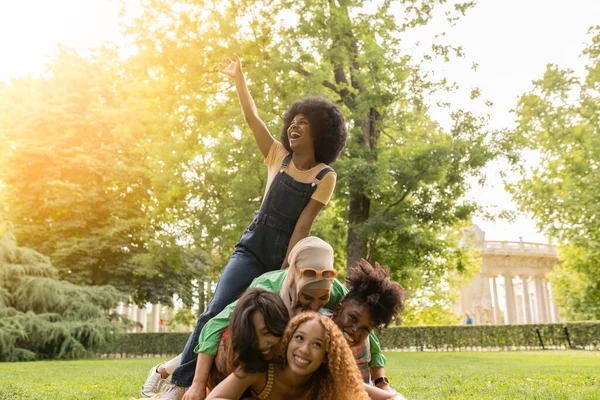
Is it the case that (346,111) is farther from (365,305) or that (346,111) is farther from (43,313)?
(365,305)

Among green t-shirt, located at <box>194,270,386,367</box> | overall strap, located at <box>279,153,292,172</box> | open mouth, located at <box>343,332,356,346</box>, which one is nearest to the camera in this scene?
green t-shirt, located at <box>194,270,386,367</box>

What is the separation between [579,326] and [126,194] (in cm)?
2010

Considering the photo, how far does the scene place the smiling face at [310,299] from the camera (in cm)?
346

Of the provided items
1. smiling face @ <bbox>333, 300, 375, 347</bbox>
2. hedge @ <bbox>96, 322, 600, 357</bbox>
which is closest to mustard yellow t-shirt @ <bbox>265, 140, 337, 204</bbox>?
smiling face @ <bbox>333, 300, 375, 347</bbox>

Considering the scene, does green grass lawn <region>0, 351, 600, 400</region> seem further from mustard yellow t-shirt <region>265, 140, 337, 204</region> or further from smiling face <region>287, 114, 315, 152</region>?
smiling face <region>287, 114, 315, 152</region>

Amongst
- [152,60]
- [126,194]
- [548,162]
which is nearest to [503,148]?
[548,162]

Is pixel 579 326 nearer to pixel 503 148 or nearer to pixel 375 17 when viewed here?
pixel 503 148

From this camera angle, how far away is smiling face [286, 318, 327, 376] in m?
3.17

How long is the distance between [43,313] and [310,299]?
59.1 feet

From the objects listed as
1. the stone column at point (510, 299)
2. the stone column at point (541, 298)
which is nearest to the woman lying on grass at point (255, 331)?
the stone column at point (510, 299)

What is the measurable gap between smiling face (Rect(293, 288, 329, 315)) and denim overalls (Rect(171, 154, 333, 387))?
0.70 m

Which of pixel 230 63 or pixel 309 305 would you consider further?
pixel 230 63

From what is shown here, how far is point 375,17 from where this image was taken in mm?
17328

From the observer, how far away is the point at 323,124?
4160mm
